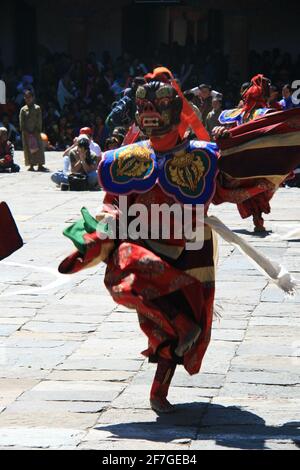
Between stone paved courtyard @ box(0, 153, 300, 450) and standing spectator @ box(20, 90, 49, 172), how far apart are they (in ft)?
26.4

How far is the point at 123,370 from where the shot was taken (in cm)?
715

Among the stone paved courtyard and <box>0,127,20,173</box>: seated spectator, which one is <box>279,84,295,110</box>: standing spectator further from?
<box>0,127,20,173</box>: seated spectator

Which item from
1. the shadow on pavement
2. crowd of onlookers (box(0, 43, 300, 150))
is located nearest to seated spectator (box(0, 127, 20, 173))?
crowd of onlookers (box(0, 43, 300, 150))

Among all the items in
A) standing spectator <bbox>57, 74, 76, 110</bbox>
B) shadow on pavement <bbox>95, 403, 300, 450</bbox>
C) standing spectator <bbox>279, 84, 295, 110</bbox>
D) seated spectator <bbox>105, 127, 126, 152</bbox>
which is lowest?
standing spectator <bbox>57, 74, 76, 110</bbox>

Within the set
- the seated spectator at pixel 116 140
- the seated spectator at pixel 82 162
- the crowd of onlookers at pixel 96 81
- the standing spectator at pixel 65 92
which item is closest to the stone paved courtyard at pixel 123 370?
the seated spectator at pixel 116 140

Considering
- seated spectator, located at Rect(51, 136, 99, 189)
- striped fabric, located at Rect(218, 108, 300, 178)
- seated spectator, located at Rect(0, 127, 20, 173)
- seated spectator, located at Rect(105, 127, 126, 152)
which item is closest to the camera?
striped fabric, located at Rect(218, 108, 300, 178)

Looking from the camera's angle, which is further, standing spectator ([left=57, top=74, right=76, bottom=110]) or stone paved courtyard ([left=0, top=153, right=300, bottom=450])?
standing spectator ([left=57, top=74, right=76, bottom=110])

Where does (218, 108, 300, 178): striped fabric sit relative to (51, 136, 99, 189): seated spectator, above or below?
above

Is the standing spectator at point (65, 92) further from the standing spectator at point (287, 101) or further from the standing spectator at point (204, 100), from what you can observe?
the standing spectator at point (287, 101)

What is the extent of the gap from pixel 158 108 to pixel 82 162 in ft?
32.9

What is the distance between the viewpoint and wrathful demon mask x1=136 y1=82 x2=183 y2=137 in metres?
6.36

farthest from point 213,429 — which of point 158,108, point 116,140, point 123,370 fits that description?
point 116,140

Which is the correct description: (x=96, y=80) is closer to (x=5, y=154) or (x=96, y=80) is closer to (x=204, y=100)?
(x=5, y=154)
